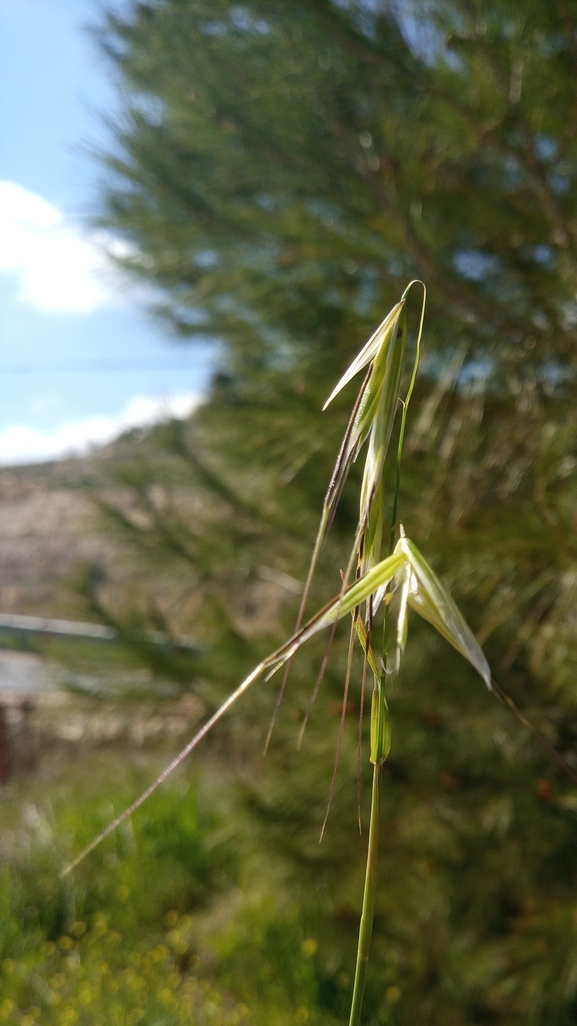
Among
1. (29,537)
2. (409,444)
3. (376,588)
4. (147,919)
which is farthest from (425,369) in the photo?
(29,537)

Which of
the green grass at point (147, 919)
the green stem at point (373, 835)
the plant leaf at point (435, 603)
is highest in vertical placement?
the plant leaf at point (435, 603)

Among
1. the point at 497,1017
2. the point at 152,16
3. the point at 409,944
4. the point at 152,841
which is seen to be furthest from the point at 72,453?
→ the point at 497,1017

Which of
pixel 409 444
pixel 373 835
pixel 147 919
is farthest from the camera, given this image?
Answer: pixel 147 919

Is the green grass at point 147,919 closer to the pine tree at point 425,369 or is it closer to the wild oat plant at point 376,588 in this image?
the pine tree at point 425,369

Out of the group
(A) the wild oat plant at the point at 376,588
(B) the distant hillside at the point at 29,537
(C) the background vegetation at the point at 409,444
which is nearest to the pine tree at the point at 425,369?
(C) the background vegetation at the point at 409,444

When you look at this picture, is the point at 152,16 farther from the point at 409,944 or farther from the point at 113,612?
the point at 409,944

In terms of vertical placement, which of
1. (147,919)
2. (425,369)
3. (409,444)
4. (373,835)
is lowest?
(147,919)

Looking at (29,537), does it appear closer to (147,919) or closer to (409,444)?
(147,919)
